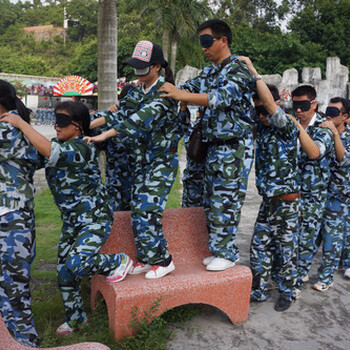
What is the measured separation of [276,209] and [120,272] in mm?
1436

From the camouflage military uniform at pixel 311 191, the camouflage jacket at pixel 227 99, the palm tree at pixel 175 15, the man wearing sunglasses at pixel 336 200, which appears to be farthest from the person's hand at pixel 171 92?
the palm tree at pixel 175 15

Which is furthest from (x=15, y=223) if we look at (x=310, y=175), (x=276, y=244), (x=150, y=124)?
(x=310, y=175)

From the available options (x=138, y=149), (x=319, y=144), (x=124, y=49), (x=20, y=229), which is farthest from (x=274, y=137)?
(x=124, y=49)

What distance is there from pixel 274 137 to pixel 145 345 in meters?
1.91

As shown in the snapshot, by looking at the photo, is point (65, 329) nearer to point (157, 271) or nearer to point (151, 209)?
point (157, 271)

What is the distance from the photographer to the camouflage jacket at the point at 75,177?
283 centimetres

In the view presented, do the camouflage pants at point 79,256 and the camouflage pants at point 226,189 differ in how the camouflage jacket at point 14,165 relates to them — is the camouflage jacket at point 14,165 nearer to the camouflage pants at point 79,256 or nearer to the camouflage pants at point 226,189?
the camouflage pants at point 79,256

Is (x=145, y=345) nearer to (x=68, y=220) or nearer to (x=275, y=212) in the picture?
(x=68, y=220)

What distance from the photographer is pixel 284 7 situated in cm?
4022

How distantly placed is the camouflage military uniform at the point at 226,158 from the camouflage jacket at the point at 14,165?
135 cm

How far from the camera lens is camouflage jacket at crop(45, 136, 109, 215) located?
2.83 metres

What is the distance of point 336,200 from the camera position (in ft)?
14.3

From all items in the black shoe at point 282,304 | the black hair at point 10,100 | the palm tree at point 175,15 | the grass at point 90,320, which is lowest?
the black shoe at point 282,304

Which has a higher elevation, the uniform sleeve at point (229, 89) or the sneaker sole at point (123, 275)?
the uniform sleeve at point (229, 89)
